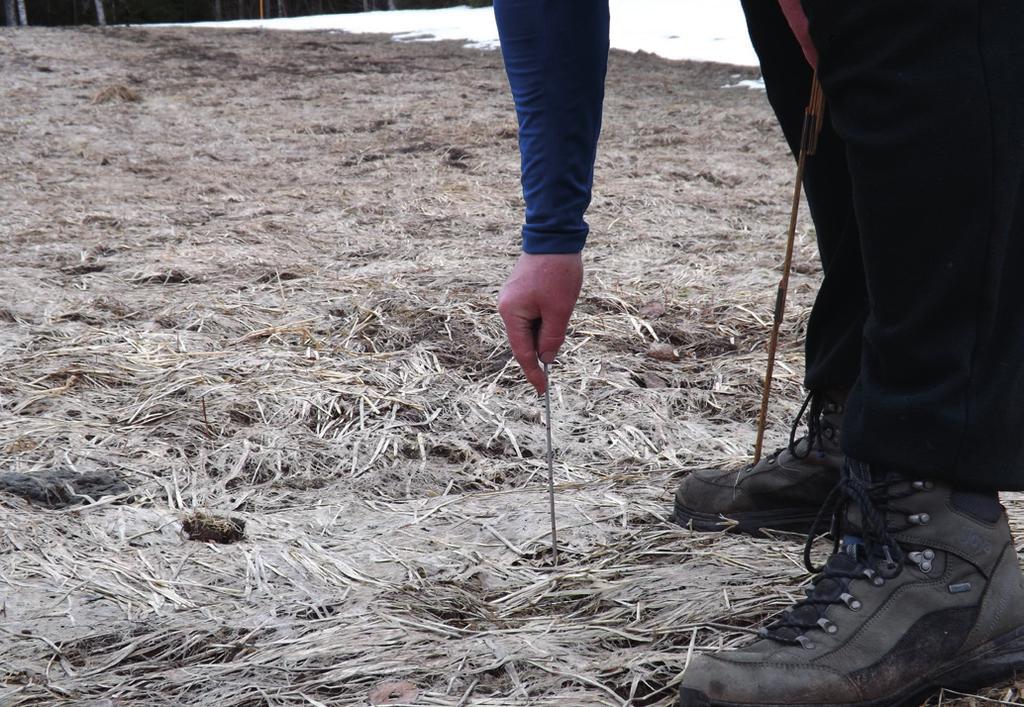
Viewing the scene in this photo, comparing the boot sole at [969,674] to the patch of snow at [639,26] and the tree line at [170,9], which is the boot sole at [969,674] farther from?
the tree line at [170,9]

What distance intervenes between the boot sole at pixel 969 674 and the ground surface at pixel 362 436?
0.02 meters

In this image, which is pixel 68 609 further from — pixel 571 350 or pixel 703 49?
pixel 703 49

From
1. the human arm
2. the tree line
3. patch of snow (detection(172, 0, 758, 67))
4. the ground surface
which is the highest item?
the tree line

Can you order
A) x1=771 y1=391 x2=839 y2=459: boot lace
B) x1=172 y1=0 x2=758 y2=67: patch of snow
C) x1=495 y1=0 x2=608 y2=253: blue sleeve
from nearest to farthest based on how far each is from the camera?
x1=495 y1=0 x2=608 y2=253: blue sleeve → x1=771 y1=391 x2=839 y2=459: boot lace → x1=172 y1=0 x2=758 y2=67: patch of snow

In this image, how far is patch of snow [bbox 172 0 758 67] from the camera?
38.4 ft

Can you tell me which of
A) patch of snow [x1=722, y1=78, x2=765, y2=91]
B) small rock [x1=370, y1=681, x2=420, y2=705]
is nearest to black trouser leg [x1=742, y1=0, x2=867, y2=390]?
small rock [x1=370, y1=681, x2=420, y2=705]

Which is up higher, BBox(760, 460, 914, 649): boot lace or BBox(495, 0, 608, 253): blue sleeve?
BBox(495, 0, 608, 253): blue sleeve

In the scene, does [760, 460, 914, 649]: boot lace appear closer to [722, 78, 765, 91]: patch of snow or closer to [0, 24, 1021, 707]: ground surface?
[0, 24, 1021, 707]: ground surface

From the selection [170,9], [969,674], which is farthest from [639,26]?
[170,9]

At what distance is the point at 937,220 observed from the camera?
1.17 m

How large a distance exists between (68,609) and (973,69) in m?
1.50

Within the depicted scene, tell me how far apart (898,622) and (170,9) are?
105ft

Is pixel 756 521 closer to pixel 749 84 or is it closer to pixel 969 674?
pixel 969 674

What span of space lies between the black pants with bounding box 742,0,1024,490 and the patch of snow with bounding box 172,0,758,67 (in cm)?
942
